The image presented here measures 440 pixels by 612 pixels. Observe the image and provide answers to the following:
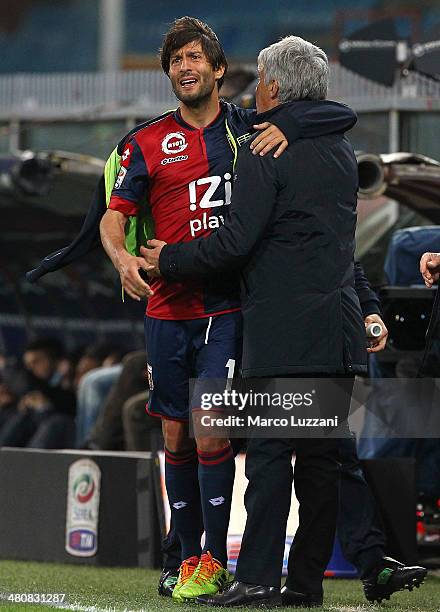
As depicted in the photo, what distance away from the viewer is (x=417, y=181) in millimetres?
8898

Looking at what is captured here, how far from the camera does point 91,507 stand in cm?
876

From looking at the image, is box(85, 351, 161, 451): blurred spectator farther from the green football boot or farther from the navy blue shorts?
the green football boot

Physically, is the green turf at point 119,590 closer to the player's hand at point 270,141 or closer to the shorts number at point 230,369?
the shorts number at point 230,369

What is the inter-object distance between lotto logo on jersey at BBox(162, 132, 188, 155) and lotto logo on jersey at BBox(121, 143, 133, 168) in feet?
0.44

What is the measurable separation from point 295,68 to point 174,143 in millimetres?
721

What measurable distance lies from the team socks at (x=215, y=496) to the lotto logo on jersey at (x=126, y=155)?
1.16m

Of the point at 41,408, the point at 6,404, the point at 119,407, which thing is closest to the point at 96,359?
the point at 6,404

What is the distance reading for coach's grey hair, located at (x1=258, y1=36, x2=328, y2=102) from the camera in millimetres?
5785

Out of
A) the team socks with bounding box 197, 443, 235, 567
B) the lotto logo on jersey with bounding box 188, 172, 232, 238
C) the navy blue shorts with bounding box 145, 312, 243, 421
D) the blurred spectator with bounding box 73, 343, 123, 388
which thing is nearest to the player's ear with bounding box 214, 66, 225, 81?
the lotto logo on jersey with bounding box 188, 172, 232, 238

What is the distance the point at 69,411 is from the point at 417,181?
18.1ft

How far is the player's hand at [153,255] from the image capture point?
6.03 m

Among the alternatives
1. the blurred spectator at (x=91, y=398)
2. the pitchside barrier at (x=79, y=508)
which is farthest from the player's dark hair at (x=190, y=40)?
the blurred spectator at (x=91, y=398)

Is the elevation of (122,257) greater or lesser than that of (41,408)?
greater

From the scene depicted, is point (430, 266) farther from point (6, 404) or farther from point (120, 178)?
point (6, 404)
